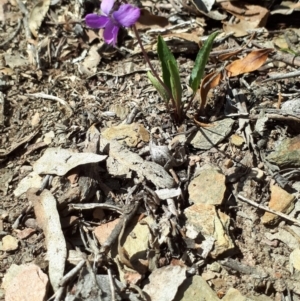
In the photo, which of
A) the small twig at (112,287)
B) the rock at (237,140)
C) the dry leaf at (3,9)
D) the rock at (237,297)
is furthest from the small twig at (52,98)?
the rock at (237,297)

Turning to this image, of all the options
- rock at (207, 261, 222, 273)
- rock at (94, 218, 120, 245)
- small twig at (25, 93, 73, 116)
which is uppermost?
small twig at (25, 93, 73, 116)

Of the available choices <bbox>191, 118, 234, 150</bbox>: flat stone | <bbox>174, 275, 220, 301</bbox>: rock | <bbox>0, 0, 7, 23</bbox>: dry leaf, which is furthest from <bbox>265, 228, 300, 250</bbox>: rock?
<bbox>0, 0, 7, 23</bbox>: dry leaf

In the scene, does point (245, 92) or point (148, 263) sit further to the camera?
point (245, 92)

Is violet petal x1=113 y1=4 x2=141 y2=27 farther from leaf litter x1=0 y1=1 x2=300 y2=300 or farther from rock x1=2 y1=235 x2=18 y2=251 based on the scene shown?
rock x1=2 y1=235 x2=18 y2=251

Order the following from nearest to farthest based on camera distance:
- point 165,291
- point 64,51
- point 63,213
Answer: point 165,291, point 63,213, point 64,51

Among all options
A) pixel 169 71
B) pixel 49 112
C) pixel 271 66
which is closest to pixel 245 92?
pixel 271 66

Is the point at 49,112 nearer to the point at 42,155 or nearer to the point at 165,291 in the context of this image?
the point at 42,155

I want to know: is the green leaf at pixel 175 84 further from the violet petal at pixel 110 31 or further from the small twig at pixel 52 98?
the small twig at pixel 52 98

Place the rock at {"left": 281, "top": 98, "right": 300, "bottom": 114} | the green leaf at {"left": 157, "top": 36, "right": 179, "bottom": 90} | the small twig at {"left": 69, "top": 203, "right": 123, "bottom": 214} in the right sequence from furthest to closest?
the rock at {"left": 281, "top": 98, "right": 300, "bottom": 114}, the green leaf at {"left": 157, "top": 36, "right": 179, "bottom": 90}, the small twig at {"left": 69, "top": 203, "right": 123, "bottom": 214}
